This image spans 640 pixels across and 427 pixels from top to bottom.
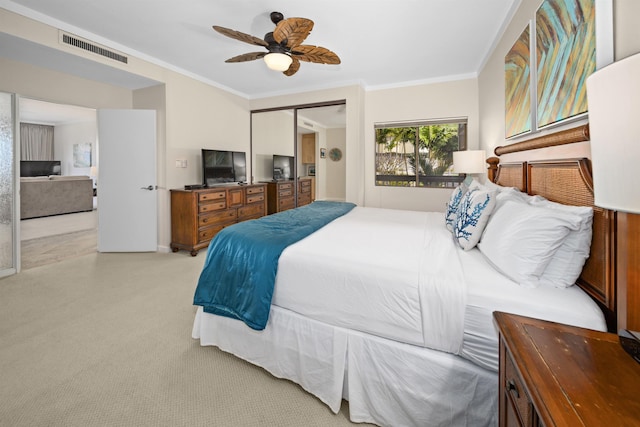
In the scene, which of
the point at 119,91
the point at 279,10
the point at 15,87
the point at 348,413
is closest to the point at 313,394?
the point at 348,413

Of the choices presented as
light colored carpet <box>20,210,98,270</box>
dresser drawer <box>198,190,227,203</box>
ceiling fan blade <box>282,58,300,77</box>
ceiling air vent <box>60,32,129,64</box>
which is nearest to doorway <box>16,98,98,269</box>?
light colored carpet <box>20,210,98,270</box>

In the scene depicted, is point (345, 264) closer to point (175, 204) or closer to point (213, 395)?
point (213, 395)

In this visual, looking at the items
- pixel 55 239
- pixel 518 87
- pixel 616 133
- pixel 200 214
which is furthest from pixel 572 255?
pixel 55 239

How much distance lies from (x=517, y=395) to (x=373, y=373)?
2.50 ft

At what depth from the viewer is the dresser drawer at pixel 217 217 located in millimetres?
4194

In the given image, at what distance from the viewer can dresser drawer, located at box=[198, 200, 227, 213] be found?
164 inches

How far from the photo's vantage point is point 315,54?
116 inches

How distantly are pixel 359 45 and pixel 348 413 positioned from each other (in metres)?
3.64

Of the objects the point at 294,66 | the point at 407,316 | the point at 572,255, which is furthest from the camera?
the point at 294,66

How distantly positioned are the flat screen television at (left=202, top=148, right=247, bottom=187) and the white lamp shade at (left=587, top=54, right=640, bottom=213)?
449 cm

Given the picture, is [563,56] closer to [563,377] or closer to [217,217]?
[563,377]

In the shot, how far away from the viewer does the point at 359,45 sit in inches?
136

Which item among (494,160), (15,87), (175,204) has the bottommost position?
(175,204)


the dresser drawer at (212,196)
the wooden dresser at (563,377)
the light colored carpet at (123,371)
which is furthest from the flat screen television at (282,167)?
the wooden dresser at (563,377)
